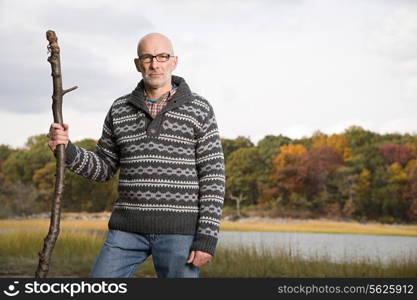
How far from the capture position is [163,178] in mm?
2936

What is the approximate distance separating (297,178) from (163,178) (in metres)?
20.3

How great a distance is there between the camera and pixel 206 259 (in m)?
2.86

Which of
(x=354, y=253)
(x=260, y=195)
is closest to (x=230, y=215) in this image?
(x=260, y=195)

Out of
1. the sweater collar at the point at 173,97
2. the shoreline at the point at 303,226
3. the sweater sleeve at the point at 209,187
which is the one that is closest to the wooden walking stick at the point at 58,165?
the sweater collar at the point at 173,97

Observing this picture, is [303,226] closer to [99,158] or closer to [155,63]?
[99,158]

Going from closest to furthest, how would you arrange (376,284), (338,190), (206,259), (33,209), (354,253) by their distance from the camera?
1. (206,259)
2. (376,284)
3. (354,253)
4. (33,209)
5. (338,190)

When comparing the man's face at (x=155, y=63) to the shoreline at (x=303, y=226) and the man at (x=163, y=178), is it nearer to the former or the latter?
the man at (x=163, y=178)

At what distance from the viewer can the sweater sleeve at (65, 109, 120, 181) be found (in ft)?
10.1

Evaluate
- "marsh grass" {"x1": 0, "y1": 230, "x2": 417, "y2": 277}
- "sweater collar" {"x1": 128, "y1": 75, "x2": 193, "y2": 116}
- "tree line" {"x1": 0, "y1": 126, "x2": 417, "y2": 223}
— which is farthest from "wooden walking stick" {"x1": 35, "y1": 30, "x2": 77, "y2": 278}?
"tree line" {"x1": 0, "y1": 126, "x2": 417, "y2": 223}

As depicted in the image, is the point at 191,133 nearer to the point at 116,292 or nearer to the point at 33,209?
the point at 116,292

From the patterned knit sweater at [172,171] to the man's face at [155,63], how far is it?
0.37 ft

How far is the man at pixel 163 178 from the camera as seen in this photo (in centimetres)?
290

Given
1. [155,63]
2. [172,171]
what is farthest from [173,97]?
[172,171]

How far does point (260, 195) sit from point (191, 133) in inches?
789
